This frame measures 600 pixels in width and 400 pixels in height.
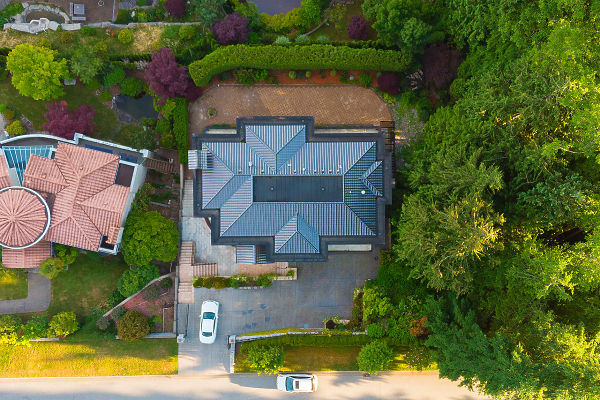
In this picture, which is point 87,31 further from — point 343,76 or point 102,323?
point 102,323

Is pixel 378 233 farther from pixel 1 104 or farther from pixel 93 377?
pixel 1 104

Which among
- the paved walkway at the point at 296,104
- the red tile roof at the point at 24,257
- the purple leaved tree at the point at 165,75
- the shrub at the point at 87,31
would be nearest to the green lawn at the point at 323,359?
the red tile roof at the point at 24,257

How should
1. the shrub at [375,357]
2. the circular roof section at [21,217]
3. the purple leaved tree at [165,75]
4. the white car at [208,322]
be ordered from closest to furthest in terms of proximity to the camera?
the circular roof section at [21,217] < the shrub at [375,357] < the white car at [208,322] < the purple leaved tree at [165,75]

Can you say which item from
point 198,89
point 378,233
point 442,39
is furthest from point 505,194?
point 198,89

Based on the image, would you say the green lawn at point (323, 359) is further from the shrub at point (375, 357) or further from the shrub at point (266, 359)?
the shrub at point (375, 357)

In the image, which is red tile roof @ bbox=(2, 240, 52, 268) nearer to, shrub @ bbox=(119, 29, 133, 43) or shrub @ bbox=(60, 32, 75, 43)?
shrub @ bbox=(60, 32, 75, 43)
